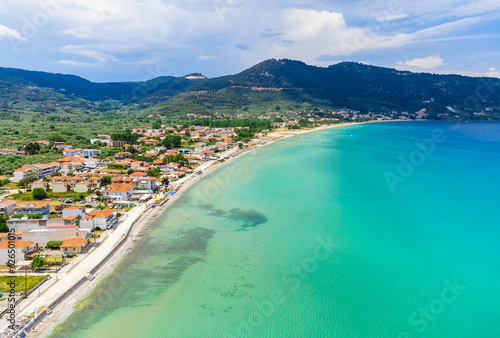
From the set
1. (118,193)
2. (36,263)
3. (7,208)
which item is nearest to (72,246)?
(36,263)

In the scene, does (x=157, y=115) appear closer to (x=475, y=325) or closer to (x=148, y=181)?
(x=148, y=181)

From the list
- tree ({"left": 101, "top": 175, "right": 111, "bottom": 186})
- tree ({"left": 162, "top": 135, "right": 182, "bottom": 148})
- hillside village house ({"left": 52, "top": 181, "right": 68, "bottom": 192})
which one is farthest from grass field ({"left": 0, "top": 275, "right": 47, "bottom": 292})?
tree ({"left": 162, "top": 135, "right": 182, "bottom": 148})

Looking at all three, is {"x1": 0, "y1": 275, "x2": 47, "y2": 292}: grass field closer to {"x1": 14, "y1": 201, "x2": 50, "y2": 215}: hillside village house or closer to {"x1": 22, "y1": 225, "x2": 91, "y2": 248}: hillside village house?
{"x1": 22, "y1": 225, "x2": 91, "y2": 248}: hillside village house

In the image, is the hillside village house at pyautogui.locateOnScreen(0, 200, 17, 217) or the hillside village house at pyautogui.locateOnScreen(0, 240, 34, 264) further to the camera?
the hillside village house at pyautogui.locateOnScreen(0, 200, 17, 217)

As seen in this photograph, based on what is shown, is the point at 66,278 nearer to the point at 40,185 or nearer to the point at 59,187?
the point at 59,187

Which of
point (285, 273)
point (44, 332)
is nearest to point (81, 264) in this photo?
point (44, 332)

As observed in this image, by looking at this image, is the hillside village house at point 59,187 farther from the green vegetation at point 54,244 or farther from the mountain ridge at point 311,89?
the mountain ridge at point 311,89
